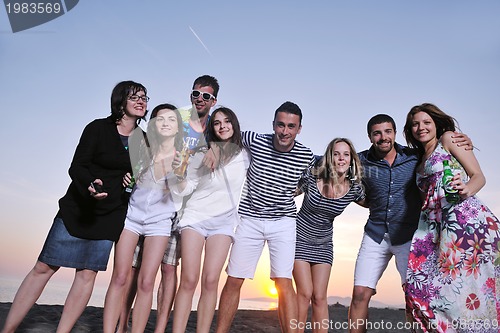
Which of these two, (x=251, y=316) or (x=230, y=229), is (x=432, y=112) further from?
(x=251, y=316)

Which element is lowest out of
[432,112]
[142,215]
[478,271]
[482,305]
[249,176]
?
[482,305]

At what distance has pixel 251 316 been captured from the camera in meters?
10.9

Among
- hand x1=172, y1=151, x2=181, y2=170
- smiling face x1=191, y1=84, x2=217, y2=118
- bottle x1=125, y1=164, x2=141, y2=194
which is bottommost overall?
bottle x1=125, y1=164, x2=141, y2=194

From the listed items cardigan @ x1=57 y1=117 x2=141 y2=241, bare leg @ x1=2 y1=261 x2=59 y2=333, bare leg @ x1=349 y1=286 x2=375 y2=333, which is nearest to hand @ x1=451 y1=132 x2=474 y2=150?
bare leg @ x1=349 y1=286 x2=375 y2=333

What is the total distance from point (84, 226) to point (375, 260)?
303 centimetres

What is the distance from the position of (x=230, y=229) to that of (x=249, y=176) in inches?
25.7

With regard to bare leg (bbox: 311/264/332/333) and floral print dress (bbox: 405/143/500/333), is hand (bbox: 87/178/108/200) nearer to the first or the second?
bare leg (bbox: 311/264/332/333)

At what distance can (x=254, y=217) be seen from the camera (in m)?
5.32

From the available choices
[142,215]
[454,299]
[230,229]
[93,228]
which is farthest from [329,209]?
[93,228]

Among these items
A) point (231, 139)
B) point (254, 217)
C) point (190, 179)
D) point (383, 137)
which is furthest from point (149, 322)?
point (383, 137)

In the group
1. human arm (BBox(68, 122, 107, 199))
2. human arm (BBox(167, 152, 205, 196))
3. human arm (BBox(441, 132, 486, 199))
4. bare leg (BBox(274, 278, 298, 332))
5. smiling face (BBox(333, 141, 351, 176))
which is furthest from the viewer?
smiling face (BBox(333, 141, 351, 176))

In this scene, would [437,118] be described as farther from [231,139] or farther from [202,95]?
[202,95]

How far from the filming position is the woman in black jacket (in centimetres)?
462

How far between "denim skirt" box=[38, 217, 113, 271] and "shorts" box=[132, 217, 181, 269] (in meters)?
0.53
